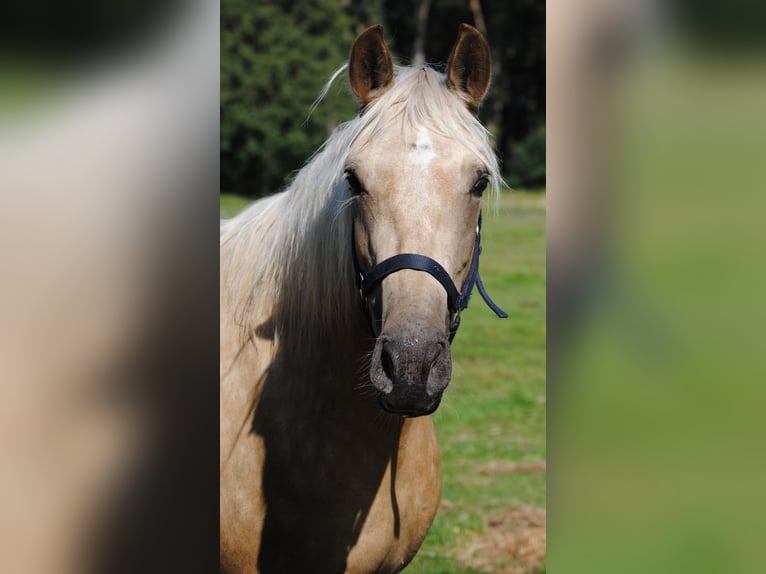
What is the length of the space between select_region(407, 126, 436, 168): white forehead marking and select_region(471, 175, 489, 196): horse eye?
5.8 inches

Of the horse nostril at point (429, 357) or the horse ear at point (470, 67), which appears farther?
the horse ear at point (470, 67)

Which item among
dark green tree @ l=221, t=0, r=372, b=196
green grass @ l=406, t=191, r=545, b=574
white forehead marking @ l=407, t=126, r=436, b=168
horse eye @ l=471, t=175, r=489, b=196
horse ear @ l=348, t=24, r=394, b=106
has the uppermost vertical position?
horse ear @ l=348, t=24, r=394, b=106

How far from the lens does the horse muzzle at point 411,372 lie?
5.67 ft

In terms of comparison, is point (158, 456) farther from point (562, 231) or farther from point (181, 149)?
point (562, 231)

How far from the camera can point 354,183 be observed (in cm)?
199

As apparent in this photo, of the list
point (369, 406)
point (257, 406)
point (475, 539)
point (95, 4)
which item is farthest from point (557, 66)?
point (475, 539)

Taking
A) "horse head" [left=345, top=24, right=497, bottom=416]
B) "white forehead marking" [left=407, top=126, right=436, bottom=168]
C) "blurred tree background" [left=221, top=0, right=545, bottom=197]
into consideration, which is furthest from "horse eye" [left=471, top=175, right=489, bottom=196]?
"blurred tree background" [left=221, top=0, right=545, bottom=197]

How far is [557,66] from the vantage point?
128 centimetres

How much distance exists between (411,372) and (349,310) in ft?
1.74

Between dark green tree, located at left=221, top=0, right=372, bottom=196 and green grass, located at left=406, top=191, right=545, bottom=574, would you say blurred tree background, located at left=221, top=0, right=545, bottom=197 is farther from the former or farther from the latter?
green grass, located at left=406, top=191, right=545, bottom=574

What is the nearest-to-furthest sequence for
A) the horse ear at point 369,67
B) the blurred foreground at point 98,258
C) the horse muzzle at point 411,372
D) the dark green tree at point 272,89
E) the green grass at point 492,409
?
the blurred foreground at point 98,258 < the horse muzzle at point 411,372 < the horse ear at point 369,67 < the green grass at point 492,409 < the dark green tree at point 272,89

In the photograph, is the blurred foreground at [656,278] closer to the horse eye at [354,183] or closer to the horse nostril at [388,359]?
the horse nostril at [388,359]

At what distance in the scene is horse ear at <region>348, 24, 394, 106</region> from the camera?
2.04 m

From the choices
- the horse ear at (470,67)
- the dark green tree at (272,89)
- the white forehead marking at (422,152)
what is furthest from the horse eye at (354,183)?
the dark green tree at (272,89)
